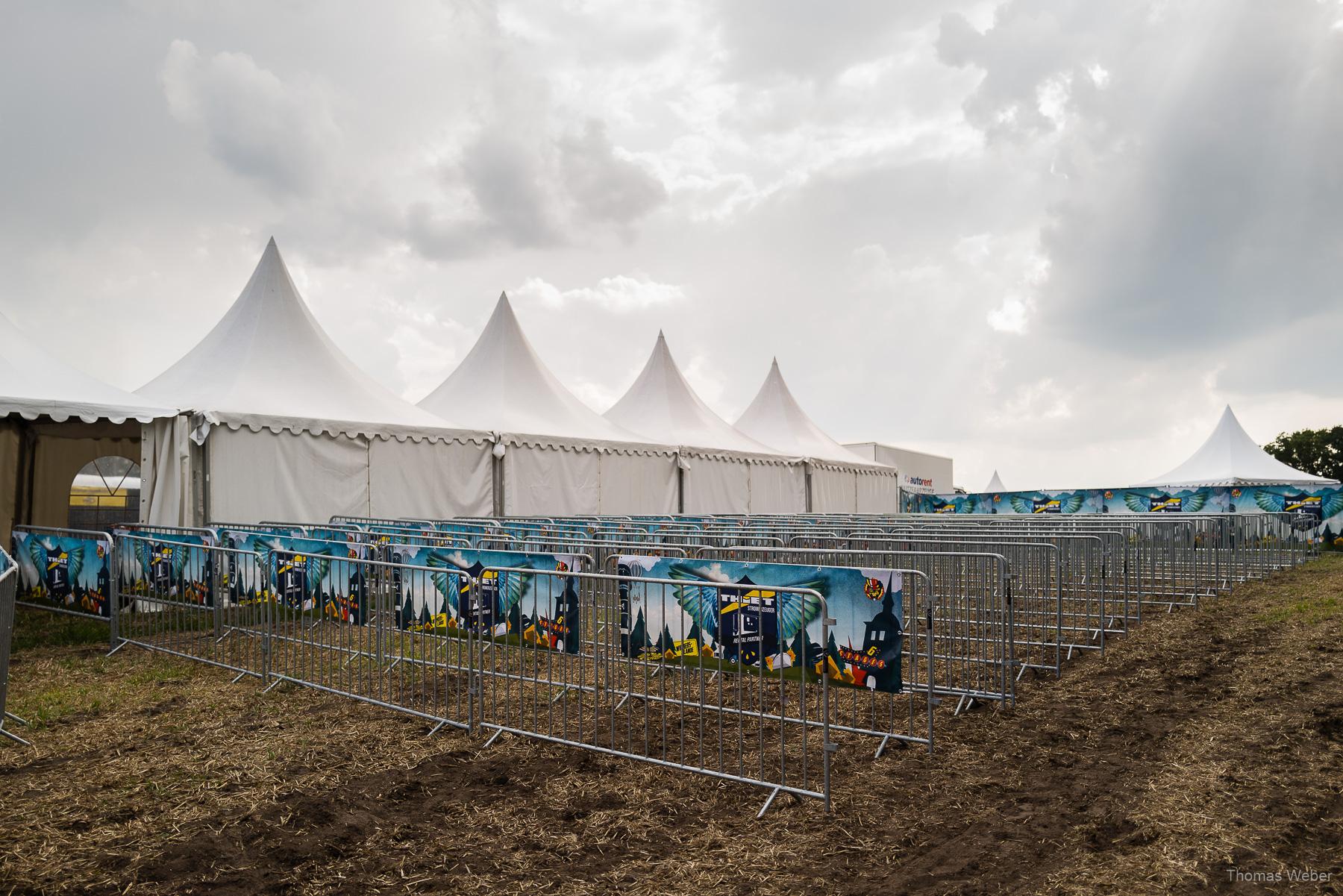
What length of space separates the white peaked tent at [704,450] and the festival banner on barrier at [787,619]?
18097mm

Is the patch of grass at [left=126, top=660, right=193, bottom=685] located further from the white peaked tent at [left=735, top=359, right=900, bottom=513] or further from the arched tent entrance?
the white peaked tent at [left=735, top=359, right=900, bottom=513]

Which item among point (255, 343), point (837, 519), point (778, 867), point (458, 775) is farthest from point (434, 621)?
point (255, 343)

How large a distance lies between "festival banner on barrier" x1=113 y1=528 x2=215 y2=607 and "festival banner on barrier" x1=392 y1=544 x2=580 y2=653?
9.33 feet

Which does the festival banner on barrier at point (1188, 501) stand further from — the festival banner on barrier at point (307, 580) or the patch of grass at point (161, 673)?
the patch of grass at point (161, 673)

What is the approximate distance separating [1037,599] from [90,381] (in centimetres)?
1523

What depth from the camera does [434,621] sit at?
23.1 ft

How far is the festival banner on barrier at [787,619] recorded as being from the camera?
5234 millimetres

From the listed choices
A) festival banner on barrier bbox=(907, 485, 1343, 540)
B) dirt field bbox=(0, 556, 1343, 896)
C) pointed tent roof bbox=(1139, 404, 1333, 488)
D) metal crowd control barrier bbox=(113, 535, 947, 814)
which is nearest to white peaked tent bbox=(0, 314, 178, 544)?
metal crowd control barrier bbox=(113, 535, 947, 814)

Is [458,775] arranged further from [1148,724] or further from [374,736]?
[1148,724]

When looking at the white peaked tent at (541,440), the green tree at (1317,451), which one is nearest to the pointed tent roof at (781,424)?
the white peaked tent at (541,440)

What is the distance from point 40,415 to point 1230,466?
44740 mm

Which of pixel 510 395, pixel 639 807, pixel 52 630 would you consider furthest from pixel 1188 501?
pixel 52 630

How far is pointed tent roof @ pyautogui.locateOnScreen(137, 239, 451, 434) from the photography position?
14.9 meters

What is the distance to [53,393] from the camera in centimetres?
1231
